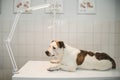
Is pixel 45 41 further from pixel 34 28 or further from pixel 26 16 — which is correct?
pixel 26 16

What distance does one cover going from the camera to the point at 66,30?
6.91 ft

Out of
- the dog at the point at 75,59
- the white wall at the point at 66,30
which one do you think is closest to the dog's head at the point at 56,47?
the dog at the point at 75,59

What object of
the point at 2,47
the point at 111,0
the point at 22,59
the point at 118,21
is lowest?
the point at 22,59

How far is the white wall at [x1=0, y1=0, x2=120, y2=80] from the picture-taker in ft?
6.87

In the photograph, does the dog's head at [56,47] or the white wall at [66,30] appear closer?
the dog's head at [56,47]

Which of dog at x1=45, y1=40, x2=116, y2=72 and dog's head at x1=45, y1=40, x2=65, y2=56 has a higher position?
dog's head at x1=45, y1=40, x2=65, y2=56

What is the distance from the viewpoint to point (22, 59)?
2.13 meters

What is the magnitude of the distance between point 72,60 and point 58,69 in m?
0.15

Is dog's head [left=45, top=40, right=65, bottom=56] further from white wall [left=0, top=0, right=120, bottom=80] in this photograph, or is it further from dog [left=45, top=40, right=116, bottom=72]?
white wall [left=0, top=0, right=120, bottom=80]

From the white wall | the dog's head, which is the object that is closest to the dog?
the dog's head

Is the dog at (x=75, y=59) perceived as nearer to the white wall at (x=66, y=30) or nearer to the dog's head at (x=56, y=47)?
the dog's head at (x=56, y=47)

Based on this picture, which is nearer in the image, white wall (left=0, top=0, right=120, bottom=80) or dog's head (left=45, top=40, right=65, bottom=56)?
dog's head (left=45, top=40, right=65, bottom=56)

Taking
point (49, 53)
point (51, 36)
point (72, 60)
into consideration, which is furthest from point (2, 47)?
point (72, 60)

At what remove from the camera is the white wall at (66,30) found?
2094 mm
